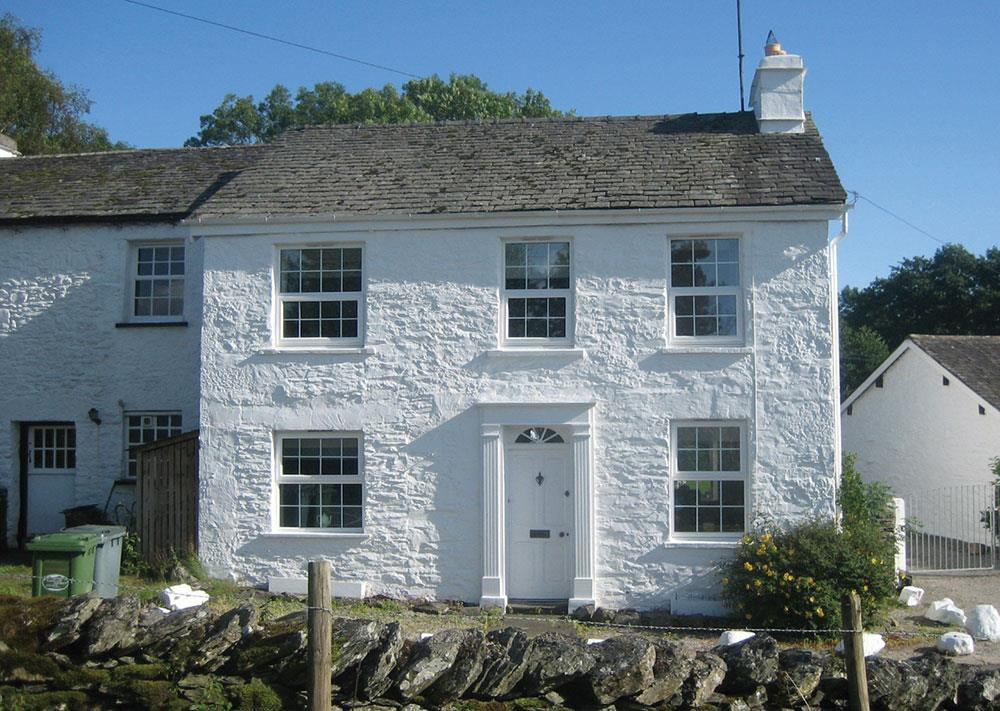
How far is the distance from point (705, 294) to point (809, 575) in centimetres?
414

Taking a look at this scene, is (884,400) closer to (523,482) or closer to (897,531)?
(897,531)

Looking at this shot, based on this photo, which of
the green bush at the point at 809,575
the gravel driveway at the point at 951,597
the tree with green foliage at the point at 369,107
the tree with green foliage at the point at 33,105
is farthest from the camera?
the tree with green foliage at the point at 369,107

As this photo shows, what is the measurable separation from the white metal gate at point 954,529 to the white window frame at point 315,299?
32.7 ft

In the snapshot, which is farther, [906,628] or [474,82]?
[474,82]

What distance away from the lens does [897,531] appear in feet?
50.9

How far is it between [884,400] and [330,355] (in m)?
17.6

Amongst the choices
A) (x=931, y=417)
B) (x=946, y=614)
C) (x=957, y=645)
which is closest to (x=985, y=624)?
(x=946, y=614)

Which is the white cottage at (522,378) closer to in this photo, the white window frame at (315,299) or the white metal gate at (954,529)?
the white window frame at (315,299)

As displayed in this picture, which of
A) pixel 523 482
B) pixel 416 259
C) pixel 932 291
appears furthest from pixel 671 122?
pixel 932 291

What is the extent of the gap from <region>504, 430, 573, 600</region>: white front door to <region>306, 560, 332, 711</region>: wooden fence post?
7232 millimetres

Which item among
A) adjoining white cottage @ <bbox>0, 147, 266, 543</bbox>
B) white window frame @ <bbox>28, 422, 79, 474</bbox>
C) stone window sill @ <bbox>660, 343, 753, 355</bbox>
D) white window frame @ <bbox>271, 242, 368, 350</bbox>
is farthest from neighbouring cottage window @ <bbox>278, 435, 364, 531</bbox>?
white window frame @ <bbox>28, 422, 79, 474</bbox>

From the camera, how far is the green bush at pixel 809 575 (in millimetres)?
12906

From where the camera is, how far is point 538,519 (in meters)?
14.7

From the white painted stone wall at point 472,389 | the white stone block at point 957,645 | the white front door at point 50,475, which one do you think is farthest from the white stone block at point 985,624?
the white front door at point 50,475
